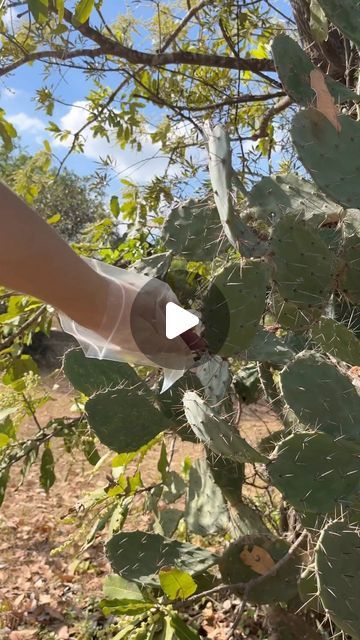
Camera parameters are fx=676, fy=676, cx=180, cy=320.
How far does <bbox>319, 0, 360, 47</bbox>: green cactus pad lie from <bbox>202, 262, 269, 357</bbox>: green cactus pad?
77 centimetres

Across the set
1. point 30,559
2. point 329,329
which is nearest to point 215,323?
point 329,329

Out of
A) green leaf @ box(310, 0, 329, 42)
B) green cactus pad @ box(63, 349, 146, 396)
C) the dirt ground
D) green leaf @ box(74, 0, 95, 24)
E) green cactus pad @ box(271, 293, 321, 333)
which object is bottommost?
the dirt ground

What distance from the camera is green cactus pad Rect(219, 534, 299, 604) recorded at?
160 centimetres

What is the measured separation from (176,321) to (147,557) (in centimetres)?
88

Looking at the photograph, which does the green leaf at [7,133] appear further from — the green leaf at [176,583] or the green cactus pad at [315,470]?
the green cactus pad at [315,470]

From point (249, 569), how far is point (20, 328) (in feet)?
4.31

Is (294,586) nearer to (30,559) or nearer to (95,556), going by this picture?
(95,556)

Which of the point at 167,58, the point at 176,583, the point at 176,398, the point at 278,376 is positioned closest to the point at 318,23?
the point at 167,58

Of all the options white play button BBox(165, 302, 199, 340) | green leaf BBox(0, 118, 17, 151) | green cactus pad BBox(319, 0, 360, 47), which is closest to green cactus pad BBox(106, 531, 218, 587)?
white play button BBox(165, 302, 199, 340)

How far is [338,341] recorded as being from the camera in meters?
1.39

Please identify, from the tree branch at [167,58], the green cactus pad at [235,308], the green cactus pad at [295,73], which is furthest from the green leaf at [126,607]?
the tree branch at [167,58]

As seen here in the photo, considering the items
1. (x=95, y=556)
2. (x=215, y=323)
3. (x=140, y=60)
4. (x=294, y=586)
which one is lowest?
(x=95, y=556)

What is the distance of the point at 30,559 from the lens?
3500 mm

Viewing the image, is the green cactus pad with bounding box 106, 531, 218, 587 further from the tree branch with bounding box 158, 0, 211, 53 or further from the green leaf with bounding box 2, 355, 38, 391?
the tree branch with bounding box 158, 0, 211, 53
